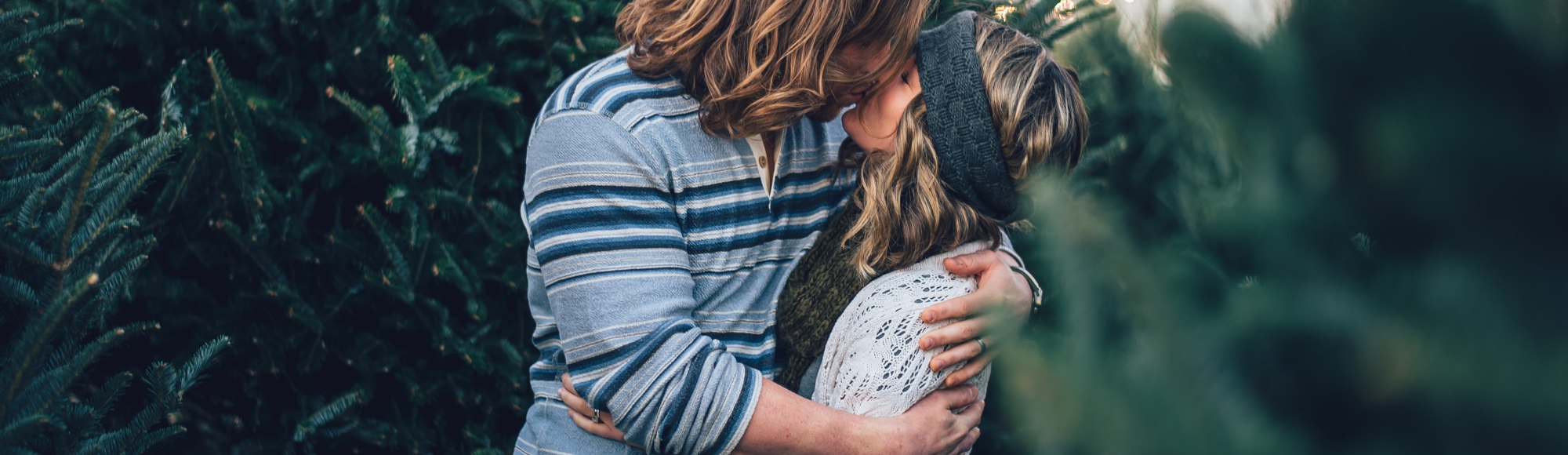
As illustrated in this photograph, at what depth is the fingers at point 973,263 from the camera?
209cm

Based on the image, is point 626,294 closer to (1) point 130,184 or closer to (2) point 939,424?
(2) point 939,424

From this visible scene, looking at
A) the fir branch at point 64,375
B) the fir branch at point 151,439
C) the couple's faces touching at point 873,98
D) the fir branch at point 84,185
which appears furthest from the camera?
the couple's faces touching at point 873,98

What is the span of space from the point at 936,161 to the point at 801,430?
2.13ft

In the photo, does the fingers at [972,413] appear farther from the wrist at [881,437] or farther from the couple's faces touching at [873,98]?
the couple's faces touching at [873,98]

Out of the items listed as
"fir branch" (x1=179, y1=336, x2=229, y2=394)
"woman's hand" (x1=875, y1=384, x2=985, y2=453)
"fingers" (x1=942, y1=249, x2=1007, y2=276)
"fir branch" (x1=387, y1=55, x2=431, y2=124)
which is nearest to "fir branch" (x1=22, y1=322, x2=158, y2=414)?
"fir branch" (x1=179, y1=336, x2=229, y2=394)

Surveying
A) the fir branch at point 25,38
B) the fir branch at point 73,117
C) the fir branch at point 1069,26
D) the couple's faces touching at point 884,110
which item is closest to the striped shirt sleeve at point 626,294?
the couple's faces touching at point 884,110

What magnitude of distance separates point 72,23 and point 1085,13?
7.43 ft

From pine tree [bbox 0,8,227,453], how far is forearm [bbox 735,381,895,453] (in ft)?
3.30

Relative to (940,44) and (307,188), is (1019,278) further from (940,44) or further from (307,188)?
(307,188)

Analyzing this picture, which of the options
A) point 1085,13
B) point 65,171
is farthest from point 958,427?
point 65,171

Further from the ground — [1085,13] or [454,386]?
[1085,13]

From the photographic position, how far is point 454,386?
2684 mm

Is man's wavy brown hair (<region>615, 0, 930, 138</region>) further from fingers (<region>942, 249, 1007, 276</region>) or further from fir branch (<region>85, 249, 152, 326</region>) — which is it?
fir branch (<region>85, 249, 152, 326</region>)

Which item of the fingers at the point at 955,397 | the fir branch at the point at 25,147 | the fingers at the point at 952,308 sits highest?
the fir branch at the point at 25,147
